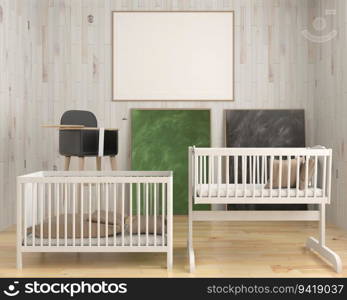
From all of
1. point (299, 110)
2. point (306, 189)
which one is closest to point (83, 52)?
point (299, 110)

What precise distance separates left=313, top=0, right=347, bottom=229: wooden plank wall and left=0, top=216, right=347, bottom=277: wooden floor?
1.65 ft

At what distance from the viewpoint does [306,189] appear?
3848 millimetres

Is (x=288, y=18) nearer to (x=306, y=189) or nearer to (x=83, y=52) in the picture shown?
(x=83, y=52)

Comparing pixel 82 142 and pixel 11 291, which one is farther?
pixel 82 142

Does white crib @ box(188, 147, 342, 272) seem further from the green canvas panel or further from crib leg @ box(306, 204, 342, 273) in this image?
the green canvas panel

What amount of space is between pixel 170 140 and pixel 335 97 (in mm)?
1848

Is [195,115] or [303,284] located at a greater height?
[195,115]

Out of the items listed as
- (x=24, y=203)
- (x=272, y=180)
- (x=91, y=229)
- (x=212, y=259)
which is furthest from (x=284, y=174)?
(x=24, y=203)

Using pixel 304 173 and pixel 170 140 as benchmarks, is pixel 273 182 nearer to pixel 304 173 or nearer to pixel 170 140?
pixel 304 173

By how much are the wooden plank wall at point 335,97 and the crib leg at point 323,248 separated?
3.83 feet

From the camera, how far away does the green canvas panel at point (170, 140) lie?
626 centimetres

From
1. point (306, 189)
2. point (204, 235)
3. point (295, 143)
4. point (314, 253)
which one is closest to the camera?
point (306, 189)

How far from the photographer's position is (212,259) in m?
4.01

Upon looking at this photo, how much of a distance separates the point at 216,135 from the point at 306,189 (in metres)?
2.58
